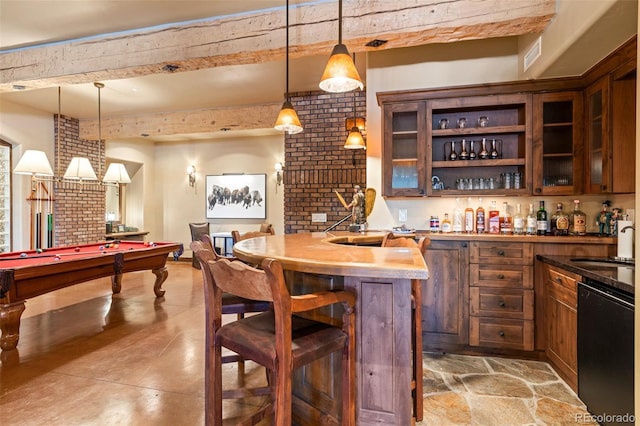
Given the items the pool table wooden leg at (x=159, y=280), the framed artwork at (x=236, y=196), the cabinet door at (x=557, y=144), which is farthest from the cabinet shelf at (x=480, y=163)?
the framed artwork at (x=236, y=196)

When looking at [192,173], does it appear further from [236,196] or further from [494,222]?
[494,222]

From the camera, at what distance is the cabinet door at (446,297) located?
9.31 ft

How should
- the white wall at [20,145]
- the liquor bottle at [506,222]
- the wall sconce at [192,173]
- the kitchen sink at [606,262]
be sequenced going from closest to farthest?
the kitchen sink at [606,262]
the liquor bottle at [506,222]
the white wall at [20,145]
the wall sconce at [192,173]

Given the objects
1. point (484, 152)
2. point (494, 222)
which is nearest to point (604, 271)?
point (494, 222)

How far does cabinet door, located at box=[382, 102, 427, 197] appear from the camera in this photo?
323 centimetres

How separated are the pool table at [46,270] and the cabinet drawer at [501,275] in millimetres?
3687

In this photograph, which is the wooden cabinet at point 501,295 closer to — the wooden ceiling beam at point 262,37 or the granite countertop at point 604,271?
the granite countertop at point 604,271

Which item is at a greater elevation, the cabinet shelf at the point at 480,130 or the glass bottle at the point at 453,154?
the cabinet shelf at the point at 480,130

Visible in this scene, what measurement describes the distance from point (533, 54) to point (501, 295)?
6.68 ft

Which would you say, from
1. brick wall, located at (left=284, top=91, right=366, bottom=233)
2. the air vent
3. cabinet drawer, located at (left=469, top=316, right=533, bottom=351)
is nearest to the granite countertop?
cabinet drawer, located at (left=469, top=316, right=533, bottom=351)

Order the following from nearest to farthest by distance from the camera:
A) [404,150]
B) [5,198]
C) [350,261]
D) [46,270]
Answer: [350,261] → [46,270] → [404,150] → [5,198]

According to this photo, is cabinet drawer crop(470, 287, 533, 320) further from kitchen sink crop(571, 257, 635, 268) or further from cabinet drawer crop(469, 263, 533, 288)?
kitchen sink crop(571, 257, 635, 268)

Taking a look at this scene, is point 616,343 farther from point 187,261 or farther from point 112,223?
point 112,223

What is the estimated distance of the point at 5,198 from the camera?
17.9 ft
